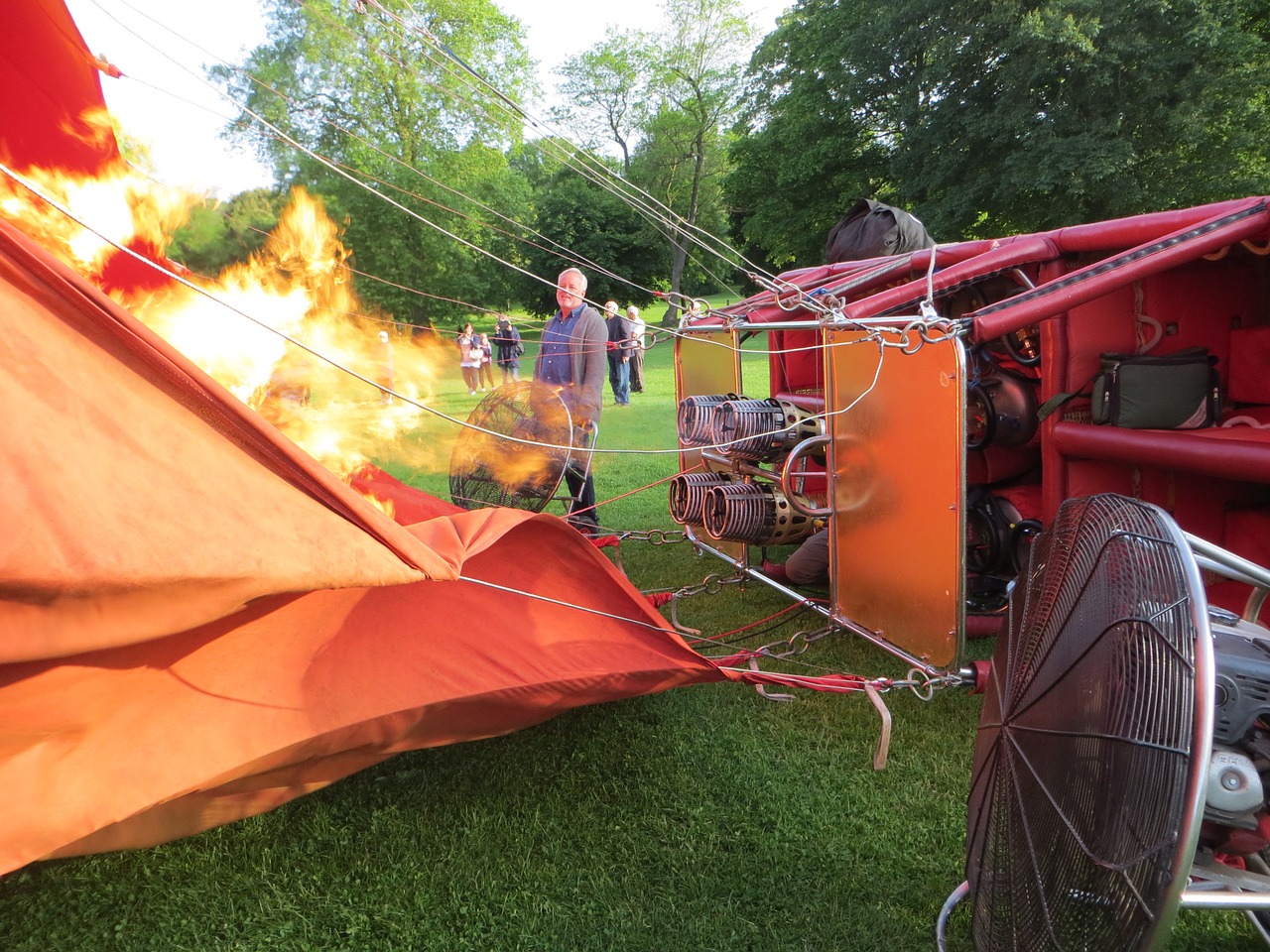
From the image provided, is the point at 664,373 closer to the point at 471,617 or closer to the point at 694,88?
the point at 471,617

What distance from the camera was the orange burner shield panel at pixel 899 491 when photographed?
327cm

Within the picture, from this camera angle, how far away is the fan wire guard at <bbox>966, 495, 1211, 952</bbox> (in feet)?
4.16

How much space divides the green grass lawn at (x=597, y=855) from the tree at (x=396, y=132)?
8.46ft

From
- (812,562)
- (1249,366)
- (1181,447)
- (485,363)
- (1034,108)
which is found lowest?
(812,562)

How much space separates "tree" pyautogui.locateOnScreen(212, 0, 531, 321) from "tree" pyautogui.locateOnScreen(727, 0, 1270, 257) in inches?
424

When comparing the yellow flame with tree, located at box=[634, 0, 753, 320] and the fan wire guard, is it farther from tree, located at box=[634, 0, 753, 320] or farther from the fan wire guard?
tree, located at box=[634, 0, 753, 320]

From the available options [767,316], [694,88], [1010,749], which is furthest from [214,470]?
[694,88]

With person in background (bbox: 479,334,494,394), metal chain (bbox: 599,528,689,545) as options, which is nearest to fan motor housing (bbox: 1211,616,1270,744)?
metal chain (bbox: 599,528,689,545)

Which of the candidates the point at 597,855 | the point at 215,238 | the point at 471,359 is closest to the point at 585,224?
the point at 471,359

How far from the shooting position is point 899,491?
11.8 ft

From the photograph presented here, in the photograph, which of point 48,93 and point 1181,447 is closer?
point 1181,447

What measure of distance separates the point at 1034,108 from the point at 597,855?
23.3 m

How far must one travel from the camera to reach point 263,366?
13.8ft

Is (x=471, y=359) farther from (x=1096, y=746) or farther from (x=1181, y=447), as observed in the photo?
(x=1096, y=746)
